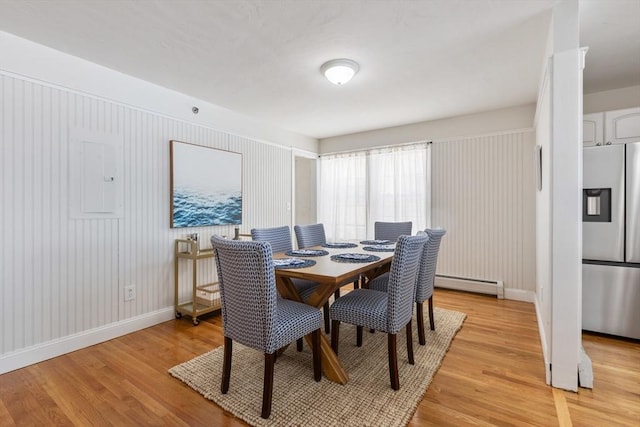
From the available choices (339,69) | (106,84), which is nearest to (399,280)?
(339,69)

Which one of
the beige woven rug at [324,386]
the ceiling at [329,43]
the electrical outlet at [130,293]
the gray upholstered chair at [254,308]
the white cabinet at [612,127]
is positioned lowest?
the beige woven rug at [324,386]

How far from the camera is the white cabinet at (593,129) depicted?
2863 mm

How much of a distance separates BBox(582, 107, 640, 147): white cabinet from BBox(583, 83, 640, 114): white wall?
2.02 feet

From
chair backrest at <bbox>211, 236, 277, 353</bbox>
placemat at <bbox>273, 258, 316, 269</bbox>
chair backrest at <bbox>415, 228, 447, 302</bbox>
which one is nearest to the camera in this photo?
chair backrest at <bbox>211, 236, 277, 353</bbox>

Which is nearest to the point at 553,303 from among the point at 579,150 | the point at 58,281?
the point at 579,150

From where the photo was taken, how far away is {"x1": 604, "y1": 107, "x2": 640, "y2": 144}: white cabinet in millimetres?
2732

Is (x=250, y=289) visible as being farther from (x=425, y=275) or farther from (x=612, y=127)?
(x=612, y=127)

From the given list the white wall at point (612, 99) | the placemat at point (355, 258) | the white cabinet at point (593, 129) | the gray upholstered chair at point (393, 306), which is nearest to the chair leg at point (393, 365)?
the gray upholstered chair at point (393, 306)

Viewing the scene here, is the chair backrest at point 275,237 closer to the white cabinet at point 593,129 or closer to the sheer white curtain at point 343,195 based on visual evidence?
the sheer white curtain at point 343,195

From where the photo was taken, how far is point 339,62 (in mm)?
2516

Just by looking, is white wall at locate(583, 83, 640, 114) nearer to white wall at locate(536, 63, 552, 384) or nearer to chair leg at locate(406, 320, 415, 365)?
white wall at locate(536, 63, 552, 384)

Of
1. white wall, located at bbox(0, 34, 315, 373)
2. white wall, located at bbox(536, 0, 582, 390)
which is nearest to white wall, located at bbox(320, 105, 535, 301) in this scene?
white wall, located at bbox(536, 0, 582, 390)

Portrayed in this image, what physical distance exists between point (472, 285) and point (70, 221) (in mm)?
4398

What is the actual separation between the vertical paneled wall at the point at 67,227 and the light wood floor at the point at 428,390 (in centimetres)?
34
